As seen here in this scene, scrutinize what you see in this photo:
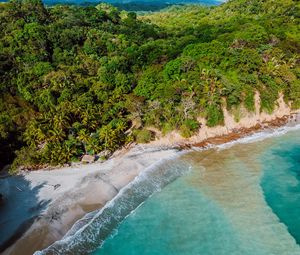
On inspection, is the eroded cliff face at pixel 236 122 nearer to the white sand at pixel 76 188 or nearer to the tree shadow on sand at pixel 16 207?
the white sand at pixel 76 188

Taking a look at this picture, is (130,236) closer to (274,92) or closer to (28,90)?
(28,90)

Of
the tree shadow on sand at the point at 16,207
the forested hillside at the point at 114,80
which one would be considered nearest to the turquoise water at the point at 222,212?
the tree shadow on sand at the point at 16,207

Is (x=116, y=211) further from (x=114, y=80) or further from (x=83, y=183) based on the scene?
(x=114, y=80)

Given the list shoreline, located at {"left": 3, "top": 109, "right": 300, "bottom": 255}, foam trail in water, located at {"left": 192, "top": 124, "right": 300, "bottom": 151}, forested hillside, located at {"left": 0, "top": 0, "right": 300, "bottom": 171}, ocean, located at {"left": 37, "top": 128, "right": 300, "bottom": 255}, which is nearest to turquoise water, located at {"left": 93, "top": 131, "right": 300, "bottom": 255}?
ocean, located at {"left": 37, "top": 128, "right": 300, "bottom": 255}

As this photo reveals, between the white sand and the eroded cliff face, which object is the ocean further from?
the eroded cliff face

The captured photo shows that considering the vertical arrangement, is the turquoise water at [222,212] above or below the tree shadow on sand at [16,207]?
below

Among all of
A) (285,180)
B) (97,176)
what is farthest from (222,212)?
(97,176)
